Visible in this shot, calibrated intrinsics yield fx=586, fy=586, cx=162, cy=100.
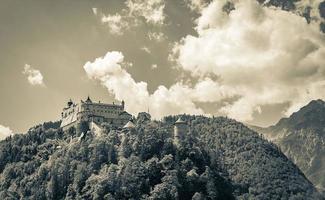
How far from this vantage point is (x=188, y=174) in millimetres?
177000

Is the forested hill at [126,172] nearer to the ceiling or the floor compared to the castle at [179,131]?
nearer to the floor

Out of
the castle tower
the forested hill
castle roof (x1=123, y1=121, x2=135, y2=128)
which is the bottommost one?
the forested hill

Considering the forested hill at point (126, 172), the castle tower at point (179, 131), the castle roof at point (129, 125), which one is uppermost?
the castle roof at point (129, 125)

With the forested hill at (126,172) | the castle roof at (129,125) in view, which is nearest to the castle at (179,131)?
the forested hill at (126,172)

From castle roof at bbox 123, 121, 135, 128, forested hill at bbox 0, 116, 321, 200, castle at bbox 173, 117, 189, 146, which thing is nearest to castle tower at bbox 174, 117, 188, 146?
castle at bbox 173, 117, 189, 146

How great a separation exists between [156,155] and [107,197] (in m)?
24.2

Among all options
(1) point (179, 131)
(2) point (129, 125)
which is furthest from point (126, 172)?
(1) point (179, 131)

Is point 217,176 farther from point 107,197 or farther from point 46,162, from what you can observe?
point 46,162

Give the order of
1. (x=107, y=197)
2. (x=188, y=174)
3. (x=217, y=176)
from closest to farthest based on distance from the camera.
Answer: (x=107, y=197) < (x=188, y=174) < (x=217, y=176)

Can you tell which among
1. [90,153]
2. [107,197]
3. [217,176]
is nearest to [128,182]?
[107,197]

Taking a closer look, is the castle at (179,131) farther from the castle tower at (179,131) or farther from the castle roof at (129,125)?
the castle roof at (129,125)

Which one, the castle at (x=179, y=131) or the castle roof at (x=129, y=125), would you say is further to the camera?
the castle roof at (x=129, y=125)

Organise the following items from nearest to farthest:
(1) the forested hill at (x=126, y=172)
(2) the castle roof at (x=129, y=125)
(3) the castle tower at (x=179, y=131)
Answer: (1) the forested hill at (x=126, y=172)
(3) the castle tower at (x=179, y=131)
(2) the castle roof at (x=129, y=125)

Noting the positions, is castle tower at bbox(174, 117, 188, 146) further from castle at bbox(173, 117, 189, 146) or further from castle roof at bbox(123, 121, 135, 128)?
castle roof at bbox(123, 121, 135, 128)
